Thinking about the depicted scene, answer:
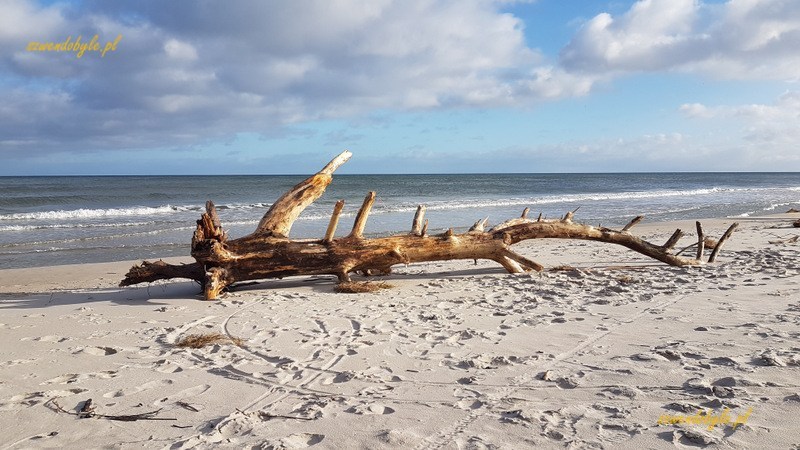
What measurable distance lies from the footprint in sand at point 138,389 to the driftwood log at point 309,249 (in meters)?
2.99

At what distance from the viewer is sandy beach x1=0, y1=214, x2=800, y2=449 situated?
10.1 feet

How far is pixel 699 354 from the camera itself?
4168 mm

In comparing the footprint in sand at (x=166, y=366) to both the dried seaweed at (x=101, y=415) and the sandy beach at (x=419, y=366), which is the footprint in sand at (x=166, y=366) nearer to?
the sandy beach at (x=419, y=366)

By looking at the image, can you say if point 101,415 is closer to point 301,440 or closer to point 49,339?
point 301,440

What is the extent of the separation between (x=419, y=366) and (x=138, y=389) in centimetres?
194

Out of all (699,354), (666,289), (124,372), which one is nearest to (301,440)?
(124,372)

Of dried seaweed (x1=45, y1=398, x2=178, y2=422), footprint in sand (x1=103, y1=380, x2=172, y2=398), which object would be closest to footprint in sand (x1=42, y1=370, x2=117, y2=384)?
footprint in sand (x1=103, y1=380, x2=172, y2=398)

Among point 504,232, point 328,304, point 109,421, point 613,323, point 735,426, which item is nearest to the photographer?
point 735,426

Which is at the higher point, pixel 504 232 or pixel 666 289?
pixel 504 232

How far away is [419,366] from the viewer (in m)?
4.18

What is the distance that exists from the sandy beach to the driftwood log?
34 cm

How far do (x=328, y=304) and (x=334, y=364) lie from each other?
2.29 m

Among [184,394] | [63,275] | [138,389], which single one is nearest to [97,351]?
[138,389]

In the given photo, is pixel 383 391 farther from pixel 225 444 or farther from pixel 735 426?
pixel 735 426
